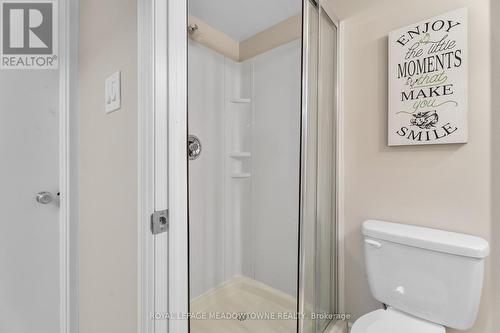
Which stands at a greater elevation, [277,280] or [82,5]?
[82,5]

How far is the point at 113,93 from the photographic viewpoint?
0.80m

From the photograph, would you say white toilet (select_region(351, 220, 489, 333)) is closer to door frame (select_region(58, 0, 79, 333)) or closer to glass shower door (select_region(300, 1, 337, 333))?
glass shower door (select_region(300, 1, 337, 333))

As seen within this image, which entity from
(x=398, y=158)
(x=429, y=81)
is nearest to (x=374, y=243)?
(x=398, y=158)

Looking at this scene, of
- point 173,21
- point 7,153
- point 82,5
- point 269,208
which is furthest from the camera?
point 269,208

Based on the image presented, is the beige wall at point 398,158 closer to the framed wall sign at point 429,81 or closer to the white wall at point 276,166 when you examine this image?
the framed wall sign at point 429,81

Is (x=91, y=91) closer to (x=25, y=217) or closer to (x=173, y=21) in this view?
(x=173, y=21)

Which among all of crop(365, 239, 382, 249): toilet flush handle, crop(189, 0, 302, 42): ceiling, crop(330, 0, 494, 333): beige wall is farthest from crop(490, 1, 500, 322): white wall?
crop(189, 0, 302, 42): ceiling

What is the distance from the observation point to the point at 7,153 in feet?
3.68

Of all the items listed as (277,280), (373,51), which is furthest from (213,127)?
(277,280)

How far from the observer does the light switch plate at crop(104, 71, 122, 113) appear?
2.55 ft

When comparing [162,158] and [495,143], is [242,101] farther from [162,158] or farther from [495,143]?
[495,143]

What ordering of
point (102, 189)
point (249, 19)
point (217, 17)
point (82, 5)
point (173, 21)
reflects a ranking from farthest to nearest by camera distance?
point (249, 19), point (217, 17), point (82, 5), point (102, 189), point (173, 21)

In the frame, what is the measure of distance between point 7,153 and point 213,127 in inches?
42.2

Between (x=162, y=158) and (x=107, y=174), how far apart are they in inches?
11.8
